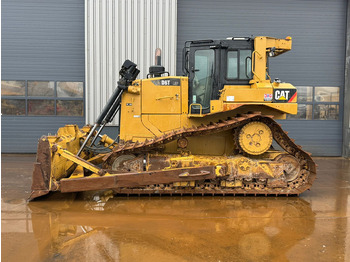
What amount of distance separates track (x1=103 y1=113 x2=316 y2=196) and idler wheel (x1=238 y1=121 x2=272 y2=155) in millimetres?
122

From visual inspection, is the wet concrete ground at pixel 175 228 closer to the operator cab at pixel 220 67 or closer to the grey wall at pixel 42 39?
the operator cab at pixel 220 67

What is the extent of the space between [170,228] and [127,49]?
790 centimetres

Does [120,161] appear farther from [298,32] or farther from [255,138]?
[298,32]

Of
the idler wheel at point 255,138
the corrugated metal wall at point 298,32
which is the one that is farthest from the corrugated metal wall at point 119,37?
the idler wheel at point 255,138

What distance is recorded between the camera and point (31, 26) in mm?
11141

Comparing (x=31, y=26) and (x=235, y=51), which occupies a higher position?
(x=31, y=26)

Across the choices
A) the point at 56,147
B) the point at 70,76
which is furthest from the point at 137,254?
the point at 70,76

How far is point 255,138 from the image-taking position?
240 inches

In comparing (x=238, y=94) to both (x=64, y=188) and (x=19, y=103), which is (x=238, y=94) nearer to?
(x=64, y=188)

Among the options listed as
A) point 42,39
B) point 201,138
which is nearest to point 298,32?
point 201,138

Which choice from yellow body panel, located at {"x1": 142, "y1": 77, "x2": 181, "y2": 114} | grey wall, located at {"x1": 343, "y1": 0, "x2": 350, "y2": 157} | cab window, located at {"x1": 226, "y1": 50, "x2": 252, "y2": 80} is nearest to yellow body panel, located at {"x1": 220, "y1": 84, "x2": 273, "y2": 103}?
cab window, located at {"x1": 226, "y1": 50, "x2": 252, "y2": 80}

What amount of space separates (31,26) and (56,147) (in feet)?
24.6

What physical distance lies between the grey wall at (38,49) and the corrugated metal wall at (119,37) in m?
0.74

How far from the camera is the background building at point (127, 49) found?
10.8 m
